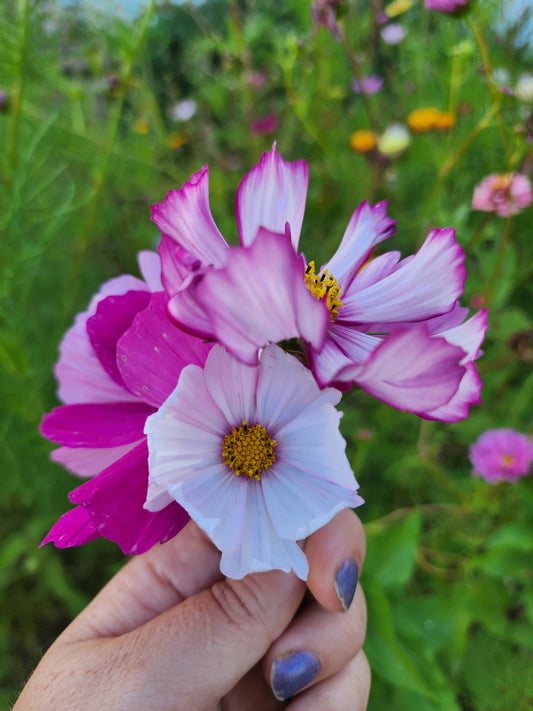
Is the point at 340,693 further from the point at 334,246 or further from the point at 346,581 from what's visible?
the point at 334,246


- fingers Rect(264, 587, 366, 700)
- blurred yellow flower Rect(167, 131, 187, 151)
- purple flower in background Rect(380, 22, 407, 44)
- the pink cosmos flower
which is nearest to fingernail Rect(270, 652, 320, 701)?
fingers Rect(264, 587, 366, 700)

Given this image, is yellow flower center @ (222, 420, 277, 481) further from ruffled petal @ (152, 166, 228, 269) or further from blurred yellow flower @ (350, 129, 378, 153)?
blurred yellow flower @ (350, 129, 378, 153)

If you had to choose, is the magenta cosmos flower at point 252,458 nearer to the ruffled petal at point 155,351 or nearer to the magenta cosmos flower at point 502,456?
the ruffled petal at point 155,351

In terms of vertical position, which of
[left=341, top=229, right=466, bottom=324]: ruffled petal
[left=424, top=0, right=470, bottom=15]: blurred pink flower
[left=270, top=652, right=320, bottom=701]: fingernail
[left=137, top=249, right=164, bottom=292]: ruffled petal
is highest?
[left=424, top=0, right=470, bottom=15]: blurred pink flower

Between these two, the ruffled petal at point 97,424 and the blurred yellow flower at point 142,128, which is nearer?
the ruffled petal at point 97,424

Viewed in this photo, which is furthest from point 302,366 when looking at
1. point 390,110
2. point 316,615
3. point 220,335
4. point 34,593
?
point 390,110

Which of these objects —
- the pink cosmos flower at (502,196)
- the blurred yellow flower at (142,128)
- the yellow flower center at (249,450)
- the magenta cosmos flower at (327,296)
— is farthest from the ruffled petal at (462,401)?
the blurred yellow flower at (142,128)

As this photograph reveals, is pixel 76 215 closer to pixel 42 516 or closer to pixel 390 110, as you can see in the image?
pixel 42 516
